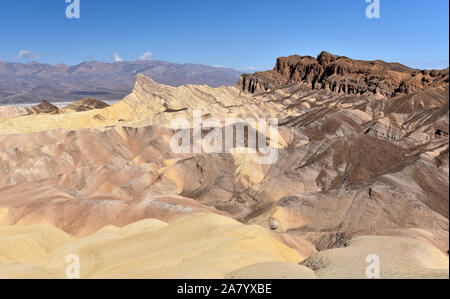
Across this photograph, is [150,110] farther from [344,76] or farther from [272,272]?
[272,272]

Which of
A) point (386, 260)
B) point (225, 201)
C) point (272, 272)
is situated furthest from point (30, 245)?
point (386, 260)

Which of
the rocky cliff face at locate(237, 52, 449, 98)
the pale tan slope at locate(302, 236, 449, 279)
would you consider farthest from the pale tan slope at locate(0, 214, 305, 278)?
A: the rocky cliff face at locate(237, 52, 449, 98)

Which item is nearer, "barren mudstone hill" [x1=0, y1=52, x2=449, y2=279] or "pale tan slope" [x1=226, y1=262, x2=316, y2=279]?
"pale tan slope" [x1=226, y1=262, x2=316, y2=279]

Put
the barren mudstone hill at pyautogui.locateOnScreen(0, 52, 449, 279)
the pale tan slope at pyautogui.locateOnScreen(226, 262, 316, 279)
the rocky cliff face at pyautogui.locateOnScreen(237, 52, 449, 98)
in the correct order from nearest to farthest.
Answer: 1. the pale tan slope at pyautogui.locateOnScreen(226, 262, 316, 279)
2. the barren mudstone hill at pyautogui.locateOnScreen(0, 52, 449, 279)
3. the rocky cliff face at pyautogui.locateOnScreen(237, 52, 449, 98)

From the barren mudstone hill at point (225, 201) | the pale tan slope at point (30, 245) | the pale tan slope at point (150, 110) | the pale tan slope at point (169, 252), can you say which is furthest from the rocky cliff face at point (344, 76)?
the pale tan slope at point (30, 245)

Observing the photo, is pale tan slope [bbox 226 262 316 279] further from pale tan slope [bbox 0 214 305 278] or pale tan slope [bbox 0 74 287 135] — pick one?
pale tan slope [bbox 0 74 287 135]

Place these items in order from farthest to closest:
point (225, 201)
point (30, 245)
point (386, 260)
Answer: point (225, 201) → point (30, 245) → point (386, 260)
